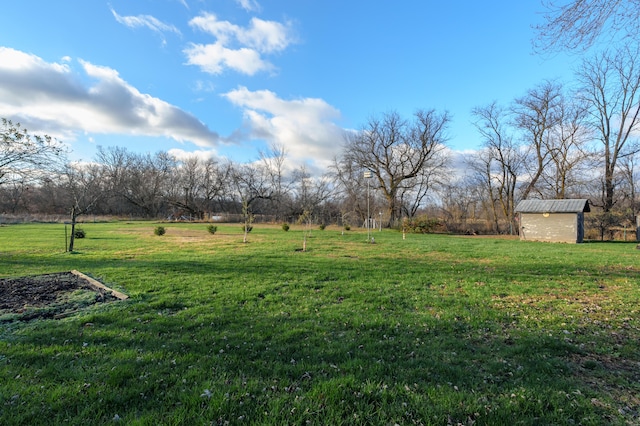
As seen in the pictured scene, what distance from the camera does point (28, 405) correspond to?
238cm

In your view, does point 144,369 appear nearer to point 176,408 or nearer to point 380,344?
point 176,408

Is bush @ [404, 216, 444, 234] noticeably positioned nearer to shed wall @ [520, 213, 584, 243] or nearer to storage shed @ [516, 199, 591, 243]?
storage shed @ [516, 199, 591, 243]

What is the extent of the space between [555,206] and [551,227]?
1.50 metres

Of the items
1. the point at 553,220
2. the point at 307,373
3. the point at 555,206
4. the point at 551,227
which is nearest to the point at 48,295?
the point at 307,373

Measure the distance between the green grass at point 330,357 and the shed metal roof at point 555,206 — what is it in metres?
17.1

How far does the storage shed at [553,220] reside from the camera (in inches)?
806

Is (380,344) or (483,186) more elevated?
(483,186)

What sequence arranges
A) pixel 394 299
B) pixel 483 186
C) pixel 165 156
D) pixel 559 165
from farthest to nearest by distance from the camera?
pixel 165 156
pixel 483 186
pixel 559 165
pixel 394 299

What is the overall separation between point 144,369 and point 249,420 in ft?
4.44

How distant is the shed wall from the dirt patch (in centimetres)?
2490

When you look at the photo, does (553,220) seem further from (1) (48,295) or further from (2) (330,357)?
(1) (48,295)

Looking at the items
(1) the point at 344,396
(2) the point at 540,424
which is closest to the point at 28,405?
(1) the point at 344,396

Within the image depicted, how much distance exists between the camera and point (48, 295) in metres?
5.72

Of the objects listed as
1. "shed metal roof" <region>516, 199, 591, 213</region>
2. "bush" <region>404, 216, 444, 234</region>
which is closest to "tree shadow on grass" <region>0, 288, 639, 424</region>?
"shed metal roof" <region>516, 199, 591, 213</region>
